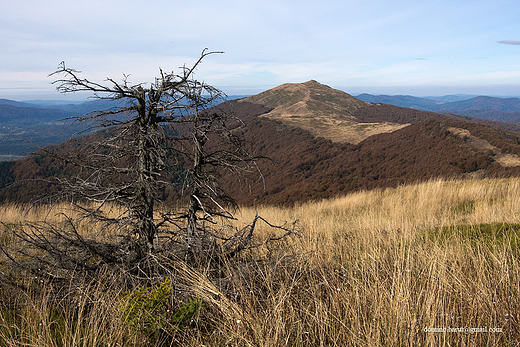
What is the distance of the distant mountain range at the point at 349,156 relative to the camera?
1639 cm

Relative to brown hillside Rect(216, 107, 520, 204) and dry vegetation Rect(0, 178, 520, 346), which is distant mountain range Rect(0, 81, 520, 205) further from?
dry vegetation Rect(0, 178, 520, 346)

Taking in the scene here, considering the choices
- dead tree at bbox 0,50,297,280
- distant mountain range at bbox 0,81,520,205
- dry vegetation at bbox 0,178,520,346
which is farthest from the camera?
distant mountain range at bbox 0,81,520,205

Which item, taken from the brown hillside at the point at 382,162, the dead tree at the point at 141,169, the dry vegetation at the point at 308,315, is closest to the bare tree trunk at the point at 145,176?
the dead tree at the point at 141,169

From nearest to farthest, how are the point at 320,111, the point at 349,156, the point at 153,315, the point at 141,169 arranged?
the point at 153,315 → the point at 141,169 → the point at 349,156 → the point at 320,111

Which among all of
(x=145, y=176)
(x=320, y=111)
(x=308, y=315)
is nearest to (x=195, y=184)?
(x=145, y=176)

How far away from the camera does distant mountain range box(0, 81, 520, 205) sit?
16.4m

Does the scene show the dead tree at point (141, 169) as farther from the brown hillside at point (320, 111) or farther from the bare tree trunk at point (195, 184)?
the brown hillside at point (320, 111)

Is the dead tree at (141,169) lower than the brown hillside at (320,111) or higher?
Result: lower

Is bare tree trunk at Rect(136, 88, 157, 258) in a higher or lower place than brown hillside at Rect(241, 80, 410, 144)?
lower

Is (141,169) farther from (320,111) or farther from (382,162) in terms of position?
(320,111)

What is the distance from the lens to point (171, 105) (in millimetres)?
3176

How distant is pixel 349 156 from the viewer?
32844mm

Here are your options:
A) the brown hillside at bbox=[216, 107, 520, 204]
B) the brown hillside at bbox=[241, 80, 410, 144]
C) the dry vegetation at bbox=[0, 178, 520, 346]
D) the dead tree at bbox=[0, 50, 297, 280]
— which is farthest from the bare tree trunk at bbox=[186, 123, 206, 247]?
the brown hillside at bbox=[241, 80, 410, 144]

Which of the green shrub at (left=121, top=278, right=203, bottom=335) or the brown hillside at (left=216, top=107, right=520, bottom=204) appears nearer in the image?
the green shrub at (left=121, top=278, right=203, bottom=335)
